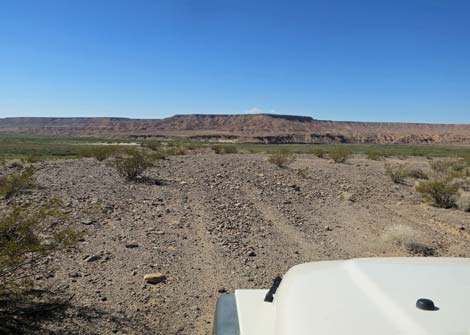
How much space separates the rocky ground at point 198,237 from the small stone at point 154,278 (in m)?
0.07

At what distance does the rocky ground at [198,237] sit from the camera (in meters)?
5.06

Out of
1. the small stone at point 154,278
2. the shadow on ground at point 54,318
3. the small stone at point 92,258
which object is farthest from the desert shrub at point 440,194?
the shadow on ground at point 54,318

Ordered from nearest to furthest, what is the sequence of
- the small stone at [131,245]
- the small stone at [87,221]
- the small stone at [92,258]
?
the small stone at [92,258]
the small stone at [131,245]
the small stone at [87,221]

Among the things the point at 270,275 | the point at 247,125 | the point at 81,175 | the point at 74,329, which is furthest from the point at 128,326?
the point at 247,125

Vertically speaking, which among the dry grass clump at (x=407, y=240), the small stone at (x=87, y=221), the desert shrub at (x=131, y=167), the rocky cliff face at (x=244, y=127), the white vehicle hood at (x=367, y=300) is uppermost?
the rocky cliff face at (x=244, y=127)

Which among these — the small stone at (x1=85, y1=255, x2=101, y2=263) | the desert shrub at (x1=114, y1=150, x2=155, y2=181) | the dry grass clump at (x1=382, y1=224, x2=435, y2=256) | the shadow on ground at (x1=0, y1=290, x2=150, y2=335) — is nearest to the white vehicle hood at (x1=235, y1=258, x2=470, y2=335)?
the shadow on ground at (x1=0, y1=290, x2=150, y2=335)

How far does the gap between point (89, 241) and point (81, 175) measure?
923 centimetres

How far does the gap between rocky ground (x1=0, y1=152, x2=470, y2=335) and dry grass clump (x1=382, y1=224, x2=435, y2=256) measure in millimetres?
29

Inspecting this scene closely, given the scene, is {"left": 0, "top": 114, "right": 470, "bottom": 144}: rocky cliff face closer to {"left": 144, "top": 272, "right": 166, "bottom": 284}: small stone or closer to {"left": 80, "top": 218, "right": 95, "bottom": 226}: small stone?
{"left": 80, "top": 218, "right": 95, "bottom": 226}: small stone

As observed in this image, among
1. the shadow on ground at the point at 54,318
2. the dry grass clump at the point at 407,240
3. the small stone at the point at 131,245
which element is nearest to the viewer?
the shadow on ground at the point at 54,318

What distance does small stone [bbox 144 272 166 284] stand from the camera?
578 centimetres

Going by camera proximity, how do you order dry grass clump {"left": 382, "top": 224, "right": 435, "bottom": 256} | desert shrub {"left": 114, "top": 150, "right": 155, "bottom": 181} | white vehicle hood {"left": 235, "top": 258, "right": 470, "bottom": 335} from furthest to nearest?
1. desert shrub {"left": 114, "top": 150, "right": 155, "bottom": 181}
2. dry grass clump {"left": 382, "top": 224, "right": 435, "bottom": 256}
3. white vehicle hood {"left": 235, "top": 258, "right": 470, "bottom": 335}

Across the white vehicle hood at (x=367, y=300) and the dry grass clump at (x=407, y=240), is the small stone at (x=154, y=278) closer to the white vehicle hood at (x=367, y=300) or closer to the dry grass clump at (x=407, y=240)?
the white vehicle hood at (x=367, y=300)

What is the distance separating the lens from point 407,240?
7.96 m
